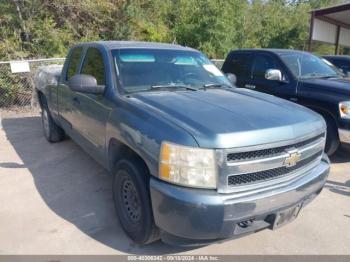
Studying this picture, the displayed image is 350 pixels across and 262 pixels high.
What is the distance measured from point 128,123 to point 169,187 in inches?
32.6

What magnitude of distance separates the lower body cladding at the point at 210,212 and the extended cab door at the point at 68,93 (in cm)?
266

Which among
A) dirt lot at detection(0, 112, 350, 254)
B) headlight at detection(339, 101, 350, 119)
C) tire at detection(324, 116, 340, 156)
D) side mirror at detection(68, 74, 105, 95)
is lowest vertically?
dirt lot at detection(0, 112, 350, 254)

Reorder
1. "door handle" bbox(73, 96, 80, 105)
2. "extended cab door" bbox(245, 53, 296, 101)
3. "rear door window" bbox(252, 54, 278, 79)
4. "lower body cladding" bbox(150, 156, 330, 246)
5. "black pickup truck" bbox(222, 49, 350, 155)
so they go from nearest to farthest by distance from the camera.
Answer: "lower body cladding" bbox(150, 156, 330, 246), "door handle" bbox(73, 96, 80, 105), "black pickup truck" bbox(222, 49, 350, 155), "extended cab door" bbox(245, 53, 296, 101), "rear door window" bbox(252, 54, 278, 79)

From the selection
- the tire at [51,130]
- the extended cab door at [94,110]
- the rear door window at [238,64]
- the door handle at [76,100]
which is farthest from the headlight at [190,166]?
the rear door window at [238,64]

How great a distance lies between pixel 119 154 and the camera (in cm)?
360

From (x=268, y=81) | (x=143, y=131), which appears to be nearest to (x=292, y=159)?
(x=143, y=131)

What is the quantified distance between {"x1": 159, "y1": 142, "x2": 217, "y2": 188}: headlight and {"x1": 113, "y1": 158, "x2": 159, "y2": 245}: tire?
1.34ft

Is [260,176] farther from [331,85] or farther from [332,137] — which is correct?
[331,85]

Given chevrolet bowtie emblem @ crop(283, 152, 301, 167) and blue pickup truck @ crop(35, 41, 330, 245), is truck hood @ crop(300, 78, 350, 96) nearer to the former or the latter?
blue pickup truck @ crop(35, 41, 330, 245)

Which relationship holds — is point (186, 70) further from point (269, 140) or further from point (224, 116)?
point (269, 140)

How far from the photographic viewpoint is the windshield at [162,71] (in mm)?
3920

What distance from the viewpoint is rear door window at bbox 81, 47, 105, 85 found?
4125 mm

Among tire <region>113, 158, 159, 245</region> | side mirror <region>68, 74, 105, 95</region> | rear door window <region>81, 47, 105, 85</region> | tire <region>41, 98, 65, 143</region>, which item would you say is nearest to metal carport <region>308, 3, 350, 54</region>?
tire <region>41, 98, 65, 143</region>

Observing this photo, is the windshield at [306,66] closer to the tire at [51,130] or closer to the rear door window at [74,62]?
the rear door window at [74,62]
